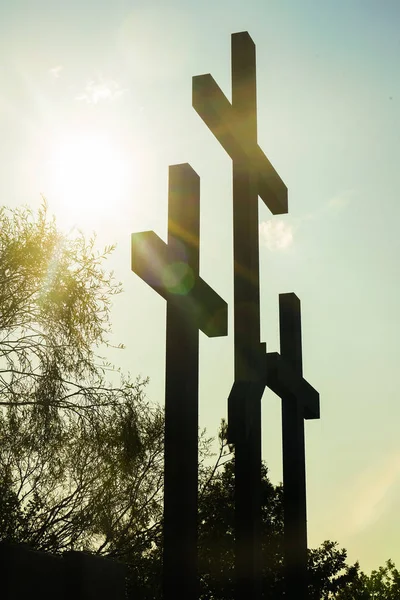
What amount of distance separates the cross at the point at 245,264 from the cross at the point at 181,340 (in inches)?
12.7

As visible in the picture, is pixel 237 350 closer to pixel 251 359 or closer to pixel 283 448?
pixel 251 359

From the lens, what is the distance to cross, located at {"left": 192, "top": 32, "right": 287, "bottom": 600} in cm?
583

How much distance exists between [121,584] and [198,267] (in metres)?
2.06

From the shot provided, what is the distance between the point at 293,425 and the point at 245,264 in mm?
1668

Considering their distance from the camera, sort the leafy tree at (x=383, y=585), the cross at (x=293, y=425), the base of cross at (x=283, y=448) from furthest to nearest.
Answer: the leafy tree at (x=383, y=585) → the cross at (x=293, y=425) → the base of cross at (x=283, y=448)

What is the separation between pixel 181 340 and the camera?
17.6 ft

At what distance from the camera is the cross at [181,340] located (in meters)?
5.00

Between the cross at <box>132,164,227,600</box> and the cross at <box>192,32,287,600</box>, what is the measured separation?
322mm

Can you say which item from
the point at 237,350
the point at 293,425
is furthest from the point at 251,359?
the point at 293,425

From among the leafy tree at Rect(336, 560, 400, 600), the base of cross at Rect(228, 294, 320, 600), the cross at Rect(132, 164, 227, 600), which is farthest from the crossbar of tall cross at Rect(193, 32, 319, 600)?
the leafy tree at Rect(336, 560, 400, 600)

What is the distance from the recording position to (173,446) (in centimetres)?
511

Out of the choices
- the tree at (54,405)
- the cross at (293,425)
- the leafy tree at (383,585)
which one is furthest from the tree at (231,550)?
the leafy tree at (383,585)

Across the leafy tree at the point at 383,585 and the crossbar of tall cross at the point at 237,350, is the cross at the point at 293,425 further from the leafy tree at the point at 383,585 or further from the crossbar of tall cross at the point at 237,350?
the leafy tree at the point at 383,585

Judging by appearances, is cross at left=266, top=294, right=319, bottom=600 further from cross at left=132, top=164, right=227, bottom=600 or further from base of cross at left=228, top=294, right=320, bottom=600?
cross at left=132, top=164, right=227, bottom=600
